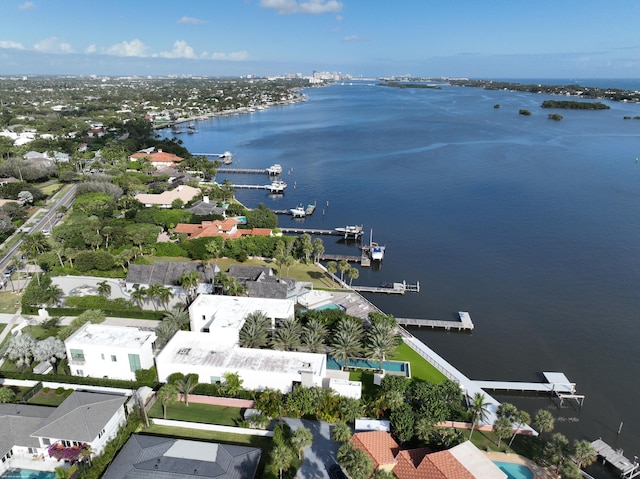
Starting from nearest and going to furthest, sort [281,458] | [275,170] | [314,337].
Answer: [281,458], [314,337], [275,170]

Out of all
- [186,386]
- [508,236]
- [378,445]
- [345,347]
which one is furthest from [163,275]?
[508,236]

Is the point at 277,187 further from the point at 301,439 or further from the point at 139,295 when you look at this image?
the point at 301,439

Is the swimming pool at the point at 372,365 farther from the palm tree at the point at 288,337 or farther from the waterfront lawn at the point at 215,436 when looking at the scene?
the waterfront lawn at the point at 215,436

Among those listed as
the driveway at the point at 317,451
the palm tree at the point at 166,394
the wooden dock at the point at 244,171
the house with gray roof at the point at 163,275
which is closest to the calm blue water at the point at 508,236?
the wooden dock at the point at 244,171

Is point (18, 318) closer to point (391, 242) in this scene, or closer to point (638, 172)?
point (391, 242)

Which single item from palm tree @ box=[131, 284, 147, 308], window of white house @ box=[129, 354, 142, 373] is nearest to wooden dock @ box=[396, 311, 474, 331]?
window of white house @ box=[129, 354, 142, 373]

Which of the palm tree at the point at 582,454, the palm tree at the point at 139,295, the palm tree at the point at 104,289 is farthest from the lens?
the palm tree at the point at 104,289
